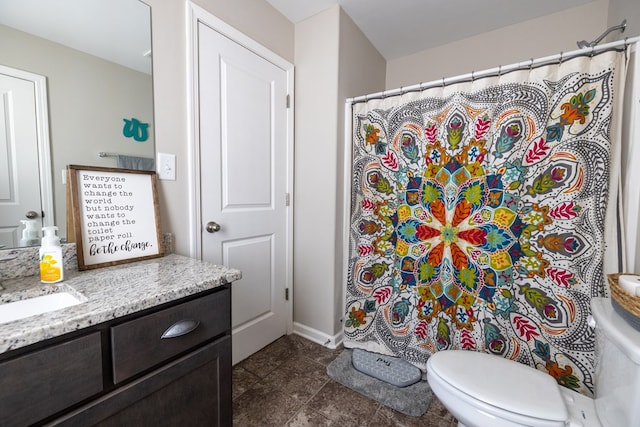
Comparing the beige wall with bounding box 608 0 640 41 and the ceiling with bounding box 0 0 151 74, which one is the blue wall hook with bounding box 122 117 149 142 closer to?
the ceiling with bounding box 0 0 151 74

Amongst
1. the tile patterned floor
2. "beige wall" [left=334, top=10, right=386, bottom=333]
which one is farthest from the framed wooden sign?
"beige wall" [left=334, top=10, right=386, bottom=333]

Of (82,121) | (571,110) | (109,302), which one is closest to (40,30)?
(82,121)

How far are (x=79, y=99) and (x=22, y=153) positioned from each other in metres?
0.27

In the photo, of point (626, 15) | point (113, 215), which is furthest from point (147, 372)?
point (626, 15)

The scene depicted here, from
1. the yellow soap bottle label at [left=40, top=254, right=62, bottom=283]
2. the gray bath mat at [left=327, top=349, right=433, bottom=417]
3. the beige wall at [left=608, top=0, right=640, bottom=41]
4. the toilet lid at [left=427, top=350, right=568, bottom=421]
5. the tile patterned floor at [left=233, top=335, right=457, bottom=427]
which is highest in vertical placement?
the beige wall at [left=608, top=0, right=640, bottom=41]

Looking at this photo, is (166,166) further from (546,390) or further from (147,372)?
(546,390)

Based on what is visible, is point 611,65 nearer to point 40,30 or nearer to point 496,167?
point 496,167

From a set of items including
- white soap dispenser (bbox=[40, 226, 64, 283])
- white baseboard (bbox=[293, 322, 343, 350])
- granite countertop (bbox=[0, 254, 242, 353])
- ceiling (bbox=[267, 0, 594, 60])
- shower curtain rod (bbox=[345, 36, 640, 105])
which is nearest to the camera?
granite countertop (bbox=[0, 254, 242, 353])

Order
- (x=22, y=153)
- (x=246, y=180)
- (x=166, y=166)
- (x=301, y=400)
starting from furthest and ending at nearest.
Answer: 1. (x=246, y=180)
2. (x=301, y=400)
3. (x=166, y=166)
4. (x=22, y=153)

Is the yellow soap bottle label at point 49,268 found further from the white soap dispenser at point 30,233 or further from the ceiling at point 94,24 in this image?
the ceiling at point 94,24

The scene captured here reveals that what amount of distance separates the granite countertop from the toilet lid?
3.08 feet

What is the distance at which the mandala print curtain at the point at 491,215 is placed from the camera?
3.86 ft

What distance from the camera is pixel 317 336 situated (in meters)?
1.94

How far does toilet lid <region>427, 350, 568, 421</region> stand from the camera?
888 mm
